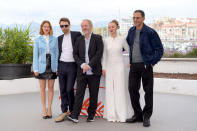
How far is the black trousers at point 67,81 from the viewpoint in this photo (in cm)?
380

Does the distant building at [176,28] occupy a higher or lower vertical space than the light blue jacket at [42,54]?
higher

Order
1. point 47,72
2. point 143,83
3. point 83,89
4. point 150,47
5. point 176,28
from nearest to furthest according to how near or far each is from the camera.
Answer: point 150,47 < point 143,83 < point 83,89 < point 47,72 < point 176,28

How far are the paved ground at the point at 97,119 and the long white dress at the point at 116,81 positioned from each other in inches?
7.5

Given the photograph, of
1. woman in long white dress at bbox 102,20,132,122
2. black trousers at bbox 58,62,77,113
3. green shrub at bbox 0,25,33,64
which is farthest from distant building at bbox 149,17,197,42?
black trousers at bbox 58,62,77,113

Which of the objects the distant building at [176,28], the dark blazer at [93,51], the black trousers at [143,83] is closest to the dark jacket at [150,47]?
the black trousers at [143,83]

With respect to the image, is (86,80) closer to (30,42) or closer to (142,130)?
(142,130)

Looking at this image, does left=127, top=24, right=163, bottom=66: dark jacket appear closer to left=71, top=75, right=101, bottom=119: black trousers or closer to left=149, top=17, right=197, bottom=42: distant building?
left=71, top=75, right=101, bottom=119: black trousers

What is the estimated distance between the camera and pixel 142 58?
3.54 metres

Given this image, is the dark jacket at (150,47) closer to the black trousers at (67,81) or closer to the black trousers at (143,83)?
the black trousers at (143,83)

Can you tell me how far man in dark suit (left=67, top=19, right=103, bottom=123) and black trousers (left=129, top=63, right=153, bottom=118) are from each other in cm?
49

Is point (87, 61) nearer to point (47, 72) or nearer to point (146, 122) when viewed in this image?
point (47, 72)

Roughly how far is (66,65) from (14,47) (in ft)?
11.2

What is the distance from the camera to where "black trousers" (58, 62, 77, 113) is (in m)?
3.80

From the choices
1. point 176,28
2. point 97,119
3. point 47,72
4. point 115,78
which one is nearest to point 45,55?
point 47,72
